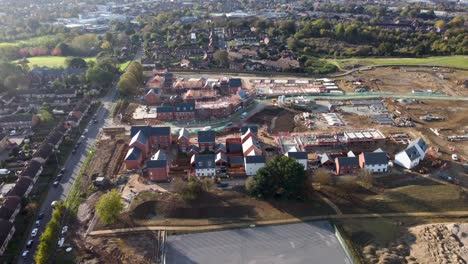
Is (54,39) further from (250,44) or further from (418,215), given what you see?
(418,215)

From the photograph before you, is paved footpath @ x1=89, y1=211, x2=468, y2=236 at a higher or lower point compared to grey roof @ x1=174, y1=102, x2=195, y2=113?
lower

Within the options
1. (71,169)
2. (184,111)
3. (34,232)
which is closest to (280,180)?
(34,232)

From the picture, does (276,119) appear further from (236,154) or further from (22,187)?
(22,187)

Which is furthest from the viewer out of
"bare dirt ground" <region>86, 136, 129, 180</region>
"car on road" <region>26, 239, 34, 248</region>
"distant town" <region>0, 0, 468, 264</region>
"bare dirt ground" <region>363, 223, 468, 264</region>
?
"bare dirt ground" <region>86, 136, 129, 180</region>

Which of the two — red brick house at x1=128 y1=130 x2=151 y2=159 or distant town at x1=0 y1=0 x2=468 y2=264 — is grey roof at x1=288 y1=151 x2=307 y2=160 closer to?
distant town at x1=0 y1=0 x2=468 y2=264

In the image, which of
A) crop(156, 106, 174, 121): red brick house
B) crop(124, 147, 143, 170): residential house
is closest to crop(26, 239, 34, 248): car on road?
crop(124, 147, 143, 170): residential house

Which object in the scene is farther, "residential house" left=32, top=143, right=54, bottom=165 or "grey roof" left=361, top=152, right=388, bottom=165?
"residential house" left=32, top=143, right=54, bottom=165

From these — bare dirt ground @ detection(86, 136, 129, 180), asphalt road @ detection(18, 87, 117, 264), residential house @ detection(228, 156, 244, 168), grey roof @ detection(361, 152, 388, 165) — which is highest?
grey roof @ detection(361, 152, 388, 165)
